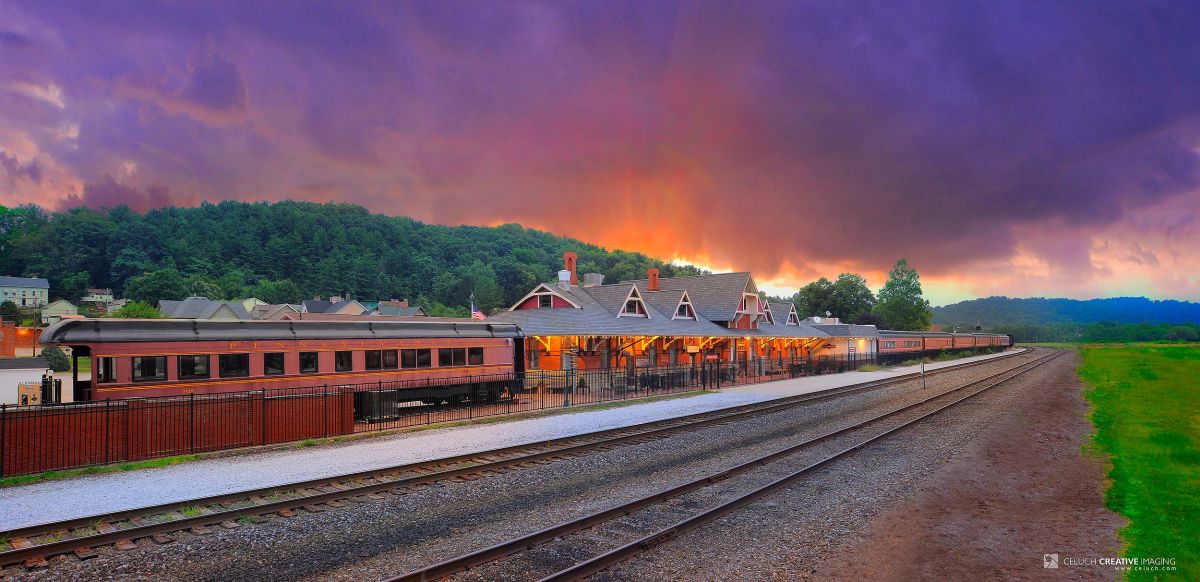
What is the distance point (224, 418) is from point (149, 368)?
384 cm

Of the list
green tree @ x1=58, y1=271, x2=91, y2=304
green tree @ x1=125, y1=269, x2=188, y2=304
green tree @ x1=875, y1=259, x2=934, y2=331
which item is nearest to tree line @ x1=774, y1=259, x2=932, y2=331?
green tree @ x1=875, y1=259, x2=934, y2=331

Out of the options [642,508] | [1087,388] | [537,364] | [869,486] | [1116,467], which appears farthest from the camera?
[537,364]

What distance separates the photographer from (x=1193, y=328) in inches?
7224

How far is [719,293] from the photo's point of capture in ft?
192

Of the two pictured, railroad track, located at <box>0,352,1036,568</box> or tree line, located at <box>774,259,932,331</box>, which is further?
tree line, located at <box>774,259,932,331</box>

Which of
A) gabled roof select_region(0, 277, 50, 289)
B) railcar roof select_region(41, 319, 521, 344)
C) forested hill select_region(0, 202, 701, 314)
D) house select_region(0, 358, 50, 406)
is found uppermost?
forested hill select_region(0, 202, 701, 314)

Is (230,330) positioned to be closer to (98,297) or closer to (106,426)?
(106,426)

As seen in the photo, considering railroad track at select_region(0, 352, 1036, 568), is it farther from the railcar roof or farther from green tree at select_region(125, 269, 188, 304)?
green tree at select_region(125, 269, 188, 304)

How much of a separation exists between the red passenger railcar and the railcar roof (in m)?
0.03

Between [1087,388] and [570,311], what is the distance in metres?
33.9

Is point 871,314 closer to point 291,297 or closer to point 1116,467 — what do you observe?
point 1116,467

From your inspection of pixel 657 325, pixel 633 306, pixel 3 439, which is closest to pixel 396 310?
pixel 633 306

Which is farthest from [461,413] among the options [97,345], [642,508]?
[642,508]

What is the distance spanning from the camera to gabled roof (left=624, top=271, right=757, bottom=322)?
5572 cm
